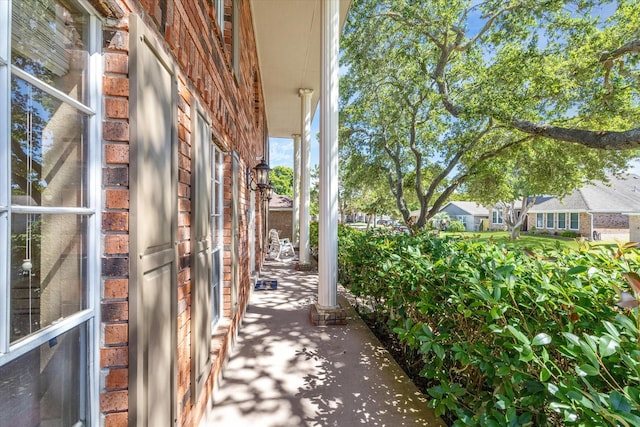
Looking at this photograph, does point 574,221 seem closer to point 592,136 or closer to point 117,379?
point 592,136

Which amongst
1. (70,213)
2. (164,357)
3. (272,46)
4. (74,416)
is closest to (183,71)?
(70,213)

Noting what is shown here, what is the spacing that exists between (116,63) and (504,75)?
8.34 meters

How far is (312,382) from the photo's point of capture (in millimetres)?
2764

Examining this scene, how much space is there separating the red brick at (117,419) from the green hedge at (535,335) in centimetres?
156

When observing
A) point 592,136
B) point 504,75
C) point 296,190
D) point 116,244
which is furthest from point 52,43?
point 296,190

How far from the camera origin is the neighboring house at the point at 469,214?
39.8 metres

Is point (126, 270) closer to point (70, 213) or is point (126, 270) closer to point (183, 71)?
point (70, 213)

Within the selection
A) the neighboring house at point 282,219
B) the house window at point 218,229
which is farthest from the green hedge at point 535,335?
the neighboring house at point 282,219

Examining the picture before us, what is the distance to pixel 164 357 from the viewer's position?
4.70 feet

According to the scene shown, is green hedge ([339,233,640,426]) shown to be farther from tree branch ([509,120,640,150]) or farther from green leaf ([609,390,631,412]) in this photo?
tree branch ([509,120,640,150])

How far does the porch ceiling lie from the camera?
17.6 ft

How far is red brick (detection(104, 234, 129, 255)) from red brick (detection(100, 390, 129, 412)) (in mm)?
533

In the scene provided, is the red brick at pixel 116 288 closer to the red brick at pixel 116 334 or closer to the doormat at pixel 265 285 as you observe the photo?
the red brick at pixel 116 334

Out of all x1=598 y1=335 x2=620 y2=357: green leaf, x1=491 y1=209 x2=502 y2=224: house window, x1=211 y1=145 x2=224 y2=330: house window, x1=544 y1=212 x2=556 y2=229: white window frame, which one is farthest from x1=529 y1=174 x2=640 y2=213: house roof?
x1=598 y1=335 x2=620 y2=357: green leaf
